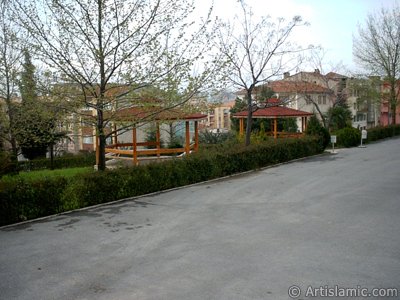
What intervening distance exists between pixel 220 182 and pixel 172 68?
15.4ft

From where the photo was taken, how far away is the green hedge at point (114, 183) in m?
9.91

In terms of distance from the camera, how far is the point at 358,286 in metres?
5.62

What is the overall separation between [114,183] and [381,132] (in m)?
31.4

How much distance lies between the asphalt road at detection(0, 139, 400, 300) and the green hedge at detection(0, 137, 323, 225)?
1.74 ft

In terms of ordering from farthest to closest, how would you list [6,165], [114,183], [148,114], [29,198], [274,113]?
[274,113] < [6,165] < [148,114] < [114,183] < [29,198]

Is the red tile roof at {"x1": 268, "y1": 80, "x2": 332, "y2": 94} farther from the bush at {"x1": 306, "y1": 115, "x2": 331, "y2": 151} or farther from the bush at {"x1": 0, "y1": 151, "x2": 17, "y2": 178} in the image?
the bush at {"x1": 0, "y1": 151, "x2": 17, "y2": 178}

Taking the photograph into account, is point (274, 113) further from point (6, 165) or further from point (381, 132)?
point (6, 165)

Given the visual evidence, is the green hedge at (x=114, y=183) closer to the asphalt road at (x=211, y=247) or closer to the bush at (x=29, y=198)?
the bush at (x=29, y=198)

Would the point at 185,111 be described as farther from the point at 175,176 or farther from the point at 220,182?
the point at 220,182

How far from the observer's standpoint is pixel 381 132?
3734 cm

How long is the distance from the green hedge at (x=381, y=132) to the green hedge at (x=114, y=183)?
19.1 meters

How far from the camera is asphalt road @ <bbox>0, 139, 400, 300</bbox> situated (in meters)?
5.78

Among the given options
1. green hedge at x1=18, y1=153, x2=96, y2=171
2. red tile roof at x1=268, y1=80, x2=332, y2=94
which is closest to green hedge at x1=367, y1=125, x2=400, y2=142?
red tile roof at x1=268, y1=80, x2=332, y2=94

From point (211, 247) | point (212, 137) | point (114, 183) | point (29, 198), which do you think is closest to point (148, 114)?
point (114, 183)
